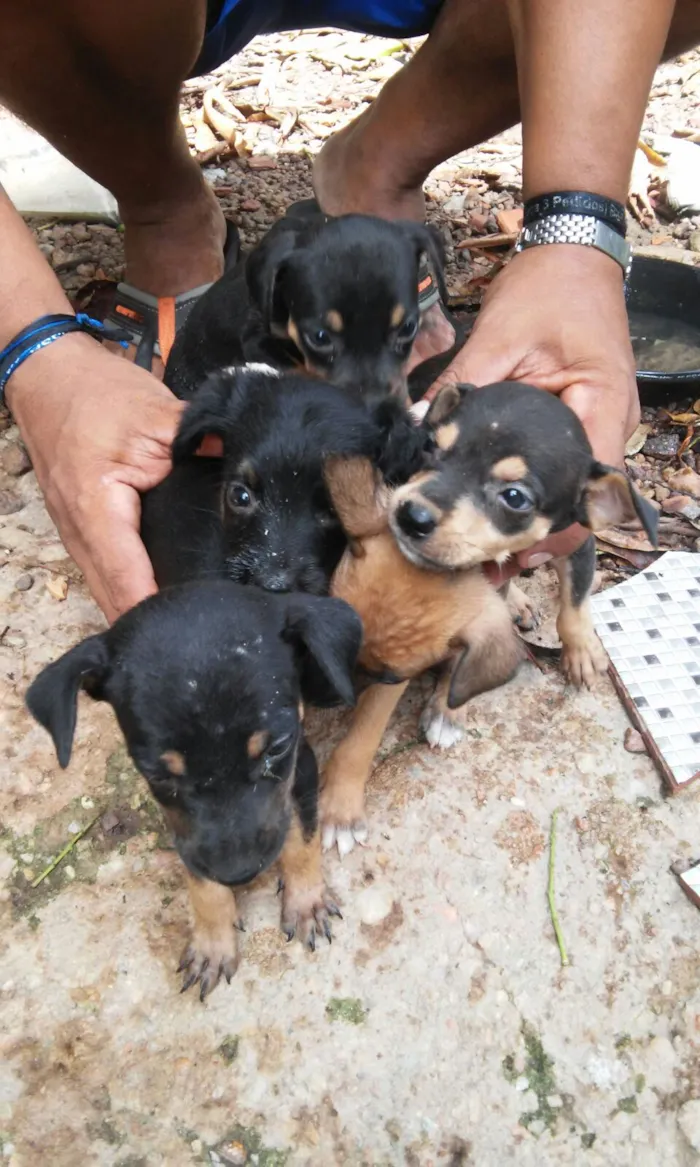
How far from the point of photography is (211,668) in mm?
1811

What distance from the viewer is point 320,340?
10.4ft

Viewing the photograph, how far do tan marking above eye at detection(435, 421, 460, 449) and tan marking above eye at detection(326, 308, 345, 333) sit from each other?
75 cm

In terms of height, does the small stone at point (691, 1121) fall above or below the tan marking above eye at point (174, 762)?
below

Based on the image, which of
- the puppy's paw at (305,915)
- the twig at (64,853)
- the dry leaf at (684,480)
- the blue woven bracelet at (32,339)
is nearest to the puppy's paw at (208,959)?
the puppy's paw at (305,915)

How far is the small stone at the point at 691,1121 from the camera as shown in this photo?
2.16m

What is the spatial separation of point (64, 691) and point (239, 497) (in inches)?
34.4

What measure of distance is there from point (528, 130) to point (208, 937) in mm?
2834

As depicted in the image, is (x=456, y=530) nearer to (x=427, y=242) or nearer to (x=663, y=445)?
(x=427, y=242)

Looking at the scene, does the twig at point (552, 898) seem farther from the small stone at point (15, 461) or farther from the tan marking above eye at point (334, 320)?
the small stone at point (15, 461)

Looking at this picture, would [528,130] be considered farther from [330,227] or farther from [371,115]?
[371,115]

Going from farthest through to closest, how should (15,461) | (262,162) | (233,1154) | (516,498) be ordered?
(262,162), (15,461), (516,498), (233,1154)

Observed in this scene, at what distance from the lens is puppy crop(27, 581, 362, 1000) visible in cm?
181

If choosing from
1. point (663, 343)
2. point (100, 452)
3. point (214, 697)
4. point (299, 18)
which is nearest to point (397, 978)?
point (214, 697)

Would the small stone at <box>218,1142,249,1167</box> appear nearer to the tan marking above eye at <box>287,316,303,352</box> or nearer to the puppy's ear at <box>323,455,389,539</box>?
the puppy's ear at <box>323,455,389,539</box>
